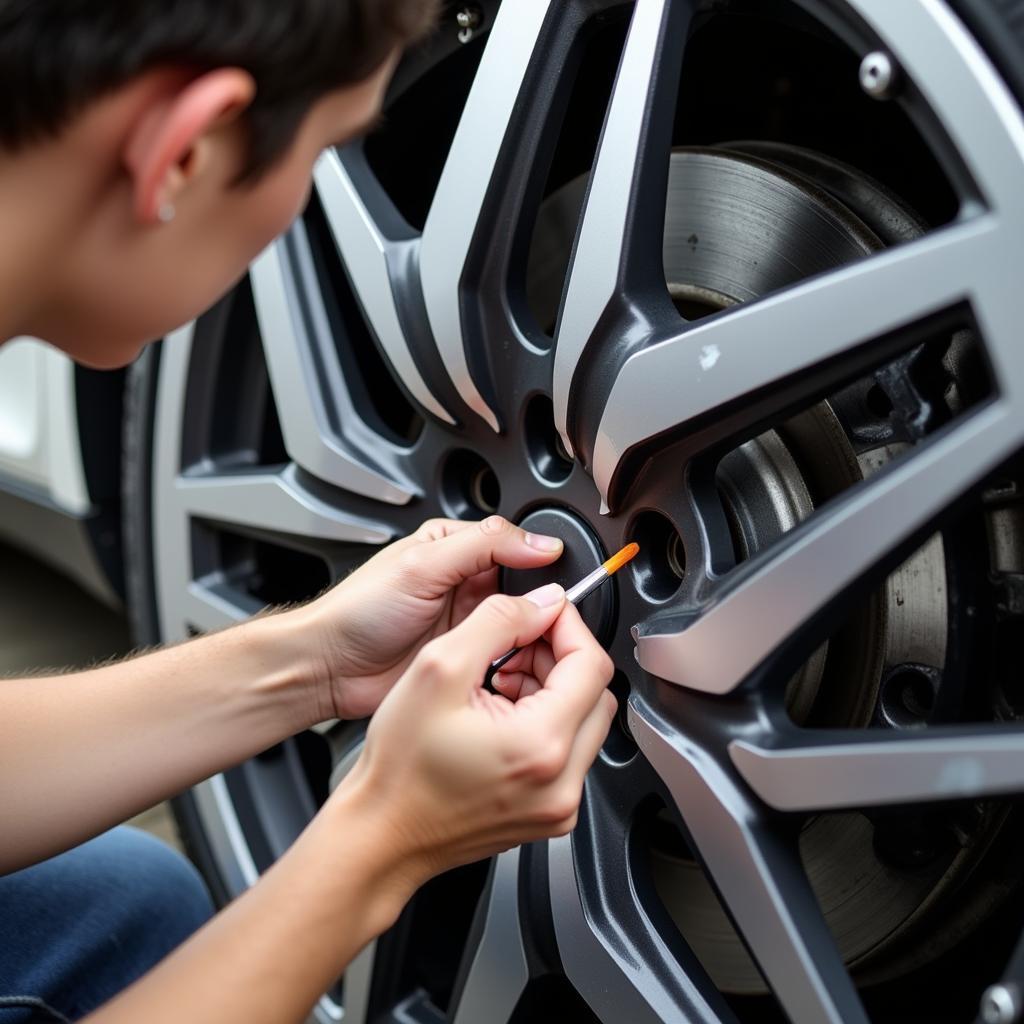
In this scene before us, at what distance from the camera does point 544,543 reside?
84 centimetres

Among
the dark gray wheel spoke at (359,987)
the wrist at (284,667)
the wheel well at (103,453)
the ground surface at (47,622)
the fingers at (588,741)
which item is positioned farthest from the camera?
the ground surface at (47,622)

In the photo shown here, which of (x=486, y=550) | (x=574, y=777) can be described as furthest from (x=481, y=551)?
(x=574, y=777)

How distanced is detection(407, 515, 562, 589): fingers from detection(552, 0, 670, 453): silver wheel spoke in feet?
0.35

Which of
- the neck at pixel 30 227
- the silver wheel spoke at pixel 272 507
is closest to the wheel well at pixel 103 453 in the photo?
the silver wheel spoke at pixel 272 507

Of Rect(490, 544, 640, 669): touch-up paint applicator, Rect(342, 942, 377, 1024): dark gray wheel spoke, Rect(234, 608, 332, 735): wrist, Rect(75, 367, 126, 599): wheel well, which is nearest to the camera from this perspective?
Rect(490, 544, 640, 669): touch-up paint applicator

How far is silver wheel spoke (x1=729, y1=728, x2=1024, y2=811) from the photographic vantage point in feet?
1.92

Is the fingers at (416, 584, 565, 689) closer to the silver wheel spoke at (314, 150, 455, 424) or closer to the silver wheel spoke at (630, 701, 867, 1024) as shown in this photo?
the silver wheel spoke at (630, 701, 867, 1024)

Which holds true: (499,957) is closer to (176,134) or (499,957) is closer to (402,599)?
(402,599)

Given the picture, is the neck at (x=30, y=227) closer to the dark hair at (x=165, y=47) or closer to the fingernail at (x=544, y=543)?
the dark hair at (x=165, y=47)

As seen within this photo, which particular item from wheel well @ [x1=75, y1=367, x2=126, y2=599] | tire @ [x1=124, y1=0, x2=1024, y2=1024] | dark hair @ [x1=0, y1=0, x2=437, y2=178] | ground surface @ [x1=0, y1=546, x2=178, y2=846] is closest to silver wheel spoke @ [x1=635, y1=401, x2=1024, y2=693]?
tire @ [x1=124, y1=0, x2=1024, y2=1024]

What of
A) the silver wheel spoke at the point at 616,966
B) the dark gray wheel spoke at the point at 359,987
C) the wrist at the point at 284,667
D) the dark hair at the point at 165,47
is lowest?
the dark gray wheel spoke at the point at 359,987

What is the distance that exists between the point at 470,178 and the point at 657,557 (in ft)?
1.00

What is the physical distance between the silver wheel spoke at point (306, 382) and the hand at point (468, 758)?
1.19 feet

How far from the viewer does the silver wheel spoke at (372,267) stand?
3.09 ft
